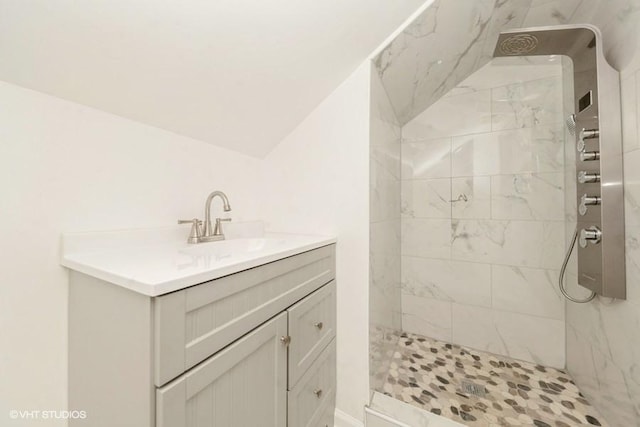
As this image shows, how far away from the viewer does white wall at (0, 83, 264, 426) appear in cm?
67

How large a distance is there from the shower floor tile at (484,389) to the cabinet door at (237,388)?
80 cm

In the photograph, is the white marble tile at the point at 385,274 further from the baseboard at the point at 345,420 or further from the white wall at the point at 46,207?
the white wall at the point at 46,207

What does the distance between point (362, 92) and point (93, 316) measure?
4.22 ft

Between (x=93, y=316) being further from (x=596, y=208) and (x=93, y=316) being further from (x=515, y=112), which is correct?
(x=515, y=112)

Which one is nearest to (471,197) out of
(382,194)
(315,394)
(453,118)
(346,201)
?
(453,118)

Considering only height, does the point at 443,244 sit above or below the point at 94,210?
below

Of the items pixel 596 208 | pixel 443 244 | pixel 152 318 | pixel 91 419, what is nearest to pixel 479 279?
pixel 443 244

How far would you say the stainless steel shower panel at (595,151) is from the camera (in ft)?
3.28

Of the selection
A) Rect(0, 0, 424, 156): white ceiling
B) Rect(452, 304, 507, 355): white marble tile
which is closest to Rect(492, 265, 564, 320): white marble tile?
Rect(452, 304, 507, 355): white marble tile

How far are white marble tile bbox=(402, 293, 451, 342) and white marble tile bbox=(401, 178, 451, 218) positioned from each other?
65 cm

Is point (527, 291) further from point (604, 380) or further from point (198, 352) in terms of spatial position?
point (198, 352)

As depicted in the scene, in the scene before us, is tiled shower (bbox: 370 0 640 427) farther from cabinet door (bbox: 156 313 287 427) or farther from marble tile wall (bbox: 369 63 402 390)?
cabinet door (bbox: 156 313 287 427)

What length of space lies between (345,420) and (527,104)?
83.1 inches

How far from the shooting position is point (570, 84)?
1364 millimetres
